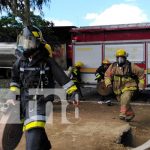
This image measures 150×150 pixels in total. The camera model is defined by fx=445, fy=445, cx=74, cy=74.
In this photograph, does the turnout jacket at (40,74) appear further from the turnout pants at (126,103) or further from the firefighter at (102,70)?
the firefighter at (102,70)

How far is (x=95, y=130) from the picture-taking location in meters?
8.25

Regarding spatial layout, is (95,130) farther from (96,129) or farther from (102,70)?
(102,70)

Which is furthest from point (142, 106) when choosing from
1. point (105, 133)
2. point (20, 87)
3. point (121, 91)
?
point (20, 87)

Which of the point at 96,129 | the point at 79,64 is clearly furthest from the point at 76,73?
the point at 96,129

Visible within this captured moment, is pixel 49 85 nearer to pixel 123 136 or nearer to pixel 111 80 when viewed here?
pixel 123 136

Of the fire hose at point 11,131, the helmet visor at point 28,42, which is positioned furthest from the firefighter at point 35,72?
the fire hose at point 11,131

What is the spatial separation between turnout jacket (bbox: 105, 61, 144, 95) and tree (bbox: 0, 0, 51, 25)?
14.7 feet

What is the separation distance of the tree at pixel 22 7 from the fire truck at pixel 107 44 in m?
1.54

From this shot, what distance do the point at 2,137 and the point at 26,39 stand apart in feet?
3.81

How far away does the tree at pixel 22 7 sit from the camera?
13.7 m

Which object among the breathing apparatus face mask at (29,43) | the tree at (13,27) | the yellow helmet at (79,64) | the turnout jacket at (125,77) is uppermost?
the tree at (13,27)

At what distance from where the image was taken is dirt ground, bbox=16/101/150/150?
7160 mm

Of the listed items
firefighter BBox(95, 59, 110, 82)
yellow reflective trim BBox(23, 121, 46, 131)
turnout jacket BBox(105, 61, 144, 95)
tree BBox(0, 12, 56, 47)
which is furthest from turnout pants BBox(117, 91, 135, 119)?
tree BBox(0, 12, 56, 47)

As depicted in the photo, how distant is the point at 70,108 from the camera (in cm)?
1174
